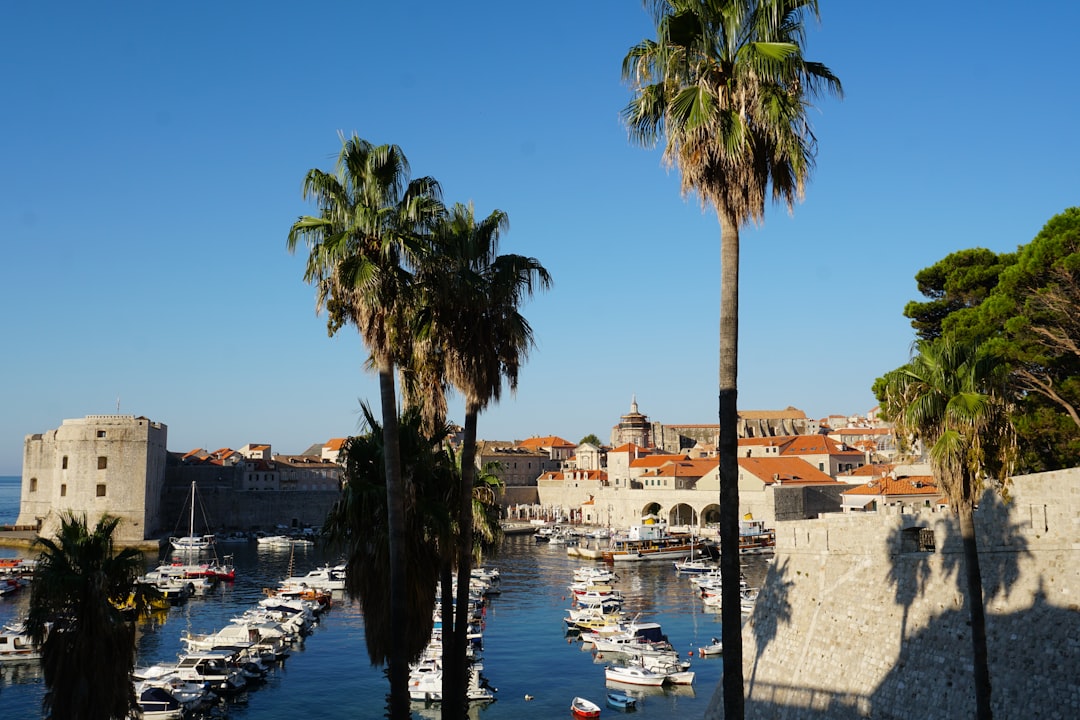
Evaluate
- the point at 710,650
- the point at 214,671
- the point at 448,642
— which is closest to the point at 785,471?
the point at 710,650

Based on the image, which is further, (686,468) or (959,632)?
(686,468)

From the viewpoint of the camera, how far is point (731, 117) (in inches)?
468

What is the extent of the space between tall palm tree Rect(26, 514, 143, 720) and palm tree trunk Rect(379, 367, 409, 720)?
496 centimetres

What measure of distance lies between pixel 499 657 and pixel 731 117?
136ft

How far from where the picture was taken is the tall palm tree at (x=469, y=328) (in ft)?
51.8

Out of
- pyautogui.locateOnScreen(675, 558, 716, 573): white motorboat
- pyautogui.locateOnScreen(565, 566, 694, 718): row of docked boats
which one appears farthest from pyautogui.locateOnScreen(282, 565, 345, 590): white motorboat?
pyautogui.locateOnScreen(675, 558, 716, 573): white motorboat

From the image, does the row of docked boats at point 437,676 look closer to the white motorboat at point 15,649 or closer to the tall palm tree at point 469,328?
the tall palm tree at point 469,328

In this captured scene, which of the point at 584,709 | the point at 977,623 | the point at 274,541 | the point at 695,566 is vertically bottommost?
the point at 584,709

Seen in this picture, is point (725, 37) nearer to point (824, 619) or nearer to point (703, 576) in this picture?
point (824, 619)

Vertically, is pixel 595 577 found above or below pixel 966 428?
below

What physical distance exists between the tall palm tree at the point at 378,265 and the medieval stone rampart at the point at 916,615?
37.6ft

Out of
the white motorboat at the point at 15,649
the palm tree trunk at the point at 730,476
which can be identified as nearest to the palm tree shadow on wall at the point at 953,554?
the palm tree trunk at the point at 730,476

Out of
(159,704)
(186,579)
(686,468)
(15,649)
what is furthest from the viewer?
(686,468)

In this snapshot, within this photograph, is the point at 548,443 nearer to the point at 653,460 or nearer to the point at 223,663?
the point at 653,460
